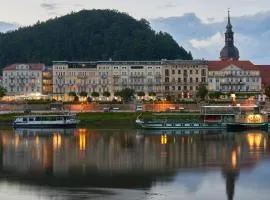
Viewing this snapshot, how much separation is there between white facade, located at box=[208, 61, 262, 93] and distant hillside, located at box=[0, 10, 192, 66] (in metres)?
26.9

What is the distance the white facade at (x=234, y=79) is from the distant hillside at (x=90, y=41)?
1061 inches

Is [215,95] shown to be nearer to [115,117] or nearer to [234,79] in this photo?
[234,79]

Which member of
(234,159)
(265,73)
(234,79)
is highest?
(265,73)

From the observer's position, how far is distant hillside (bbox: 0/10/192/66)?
13775 centimetres

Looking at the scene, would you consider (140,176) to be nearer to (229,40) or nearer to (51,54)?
(229,40)

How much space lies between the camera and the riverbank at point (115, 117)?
76.4 m

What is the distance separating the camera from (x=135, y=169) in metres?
32.7

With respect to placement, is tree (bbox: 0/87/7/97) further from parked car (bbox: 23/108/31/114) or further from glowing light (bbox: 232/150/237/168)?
glowing light (bbox: 232/150/237/168)

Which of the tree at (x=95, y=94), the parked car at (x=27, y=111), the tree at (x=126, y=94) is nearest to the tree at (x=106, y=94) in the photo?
the tree at (x=95, y=94)

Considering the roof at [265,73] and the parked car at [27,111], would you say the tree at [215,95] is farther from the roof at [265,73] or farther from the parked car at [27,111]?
the parked car at [27,111]

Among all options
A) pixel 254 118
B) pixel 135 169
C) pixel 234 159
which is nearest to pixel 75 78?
pixel 254 118

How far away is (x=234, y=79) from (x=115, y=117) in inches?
1385

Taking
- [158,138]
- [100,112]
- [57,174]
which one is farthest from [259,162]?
[100,112]

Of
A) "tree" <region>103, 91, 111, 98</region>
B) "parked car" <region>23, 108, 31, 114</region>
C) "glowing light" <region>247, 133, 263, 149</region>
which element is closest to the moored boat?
"parked car" <region>23, 108, 31, 114</region>
